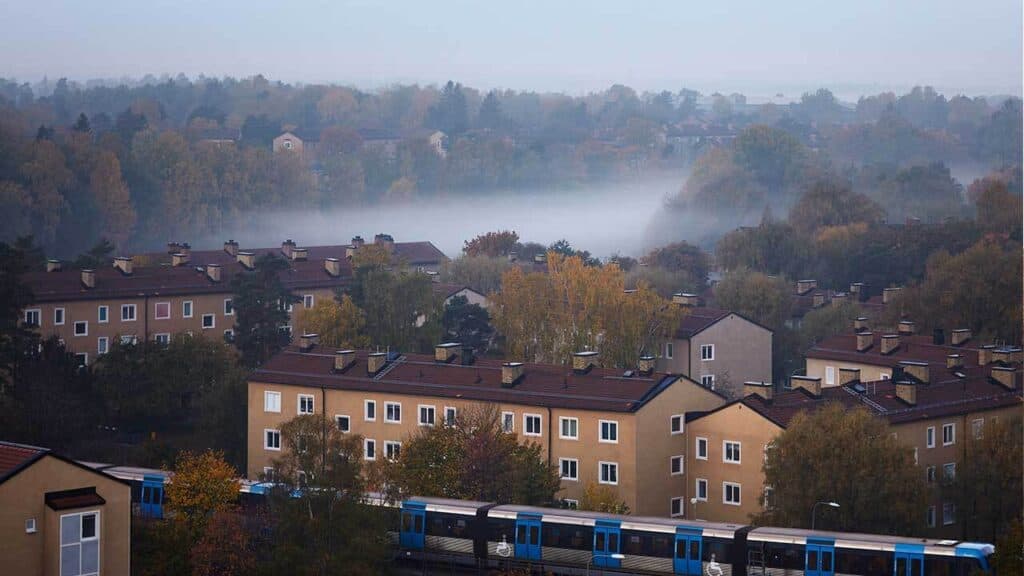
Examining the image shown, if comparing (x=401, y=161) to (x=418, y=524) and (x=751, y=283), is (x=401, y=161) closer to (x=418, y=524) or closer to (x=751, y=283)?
(x=751, y=283)

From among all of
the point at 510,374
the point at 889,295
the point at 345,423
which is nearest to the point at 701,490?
the point at 510,374

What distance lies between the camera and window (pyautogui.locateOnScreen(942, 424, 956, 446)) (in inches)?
816

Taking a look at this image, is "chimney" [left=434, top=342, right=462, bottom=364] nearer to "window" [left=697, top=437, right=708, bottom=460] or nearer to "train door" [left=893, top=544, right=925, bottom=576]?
"window" [left=697, top=437, right=708, bottom=460]

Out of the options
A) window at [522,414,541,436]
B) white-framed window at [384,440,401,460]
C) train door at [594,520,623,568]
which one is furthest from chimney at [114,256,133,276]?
train door at [594,520,623,568]

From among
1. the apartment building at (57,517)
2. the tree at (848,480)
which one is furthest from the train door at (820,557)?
the apartment building at (57,517)

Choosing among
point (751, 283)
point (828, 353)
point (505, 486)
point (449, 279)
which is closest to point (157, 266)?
point (449, 279)

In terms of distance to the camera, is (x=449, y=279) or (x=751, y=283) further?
(x=449, y=279)

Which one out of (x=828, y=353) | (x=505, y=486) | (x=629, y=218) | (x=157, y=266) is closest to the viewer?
(x=505, y=486)

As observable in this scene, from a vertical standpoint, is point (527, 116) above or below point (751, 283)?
above

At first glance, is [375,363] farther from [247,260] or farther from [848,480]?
[247,260]

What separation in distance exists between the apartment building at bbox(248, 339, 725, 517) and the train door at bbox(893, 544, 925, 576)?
16.3ft

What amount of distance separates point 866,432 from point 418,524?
190 inches

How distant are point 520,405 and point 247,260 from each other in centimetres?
1660

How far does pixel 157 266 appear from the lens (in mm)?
35500
